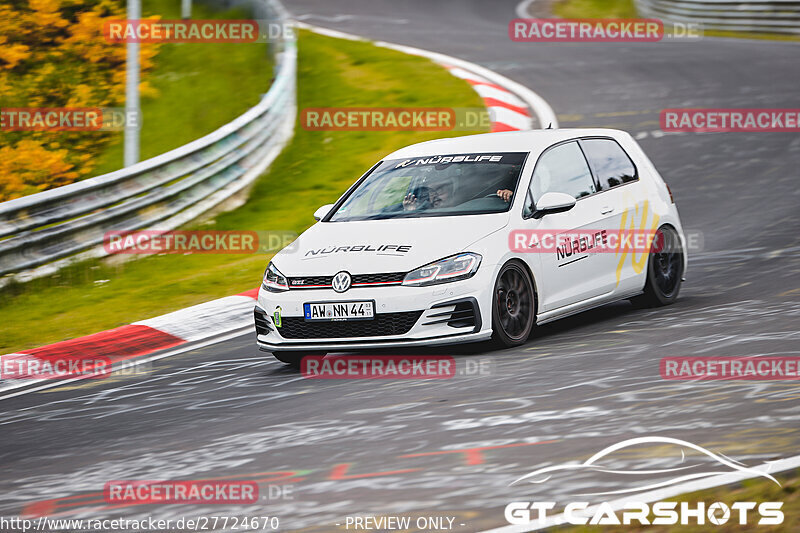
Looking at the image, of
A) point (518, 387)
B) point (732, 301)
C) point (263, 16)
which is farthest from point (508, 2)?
point (518, 387)

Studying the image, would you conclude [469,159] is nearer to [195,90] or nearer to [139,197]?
[139,197]

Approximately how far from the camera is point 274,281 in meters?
8.63

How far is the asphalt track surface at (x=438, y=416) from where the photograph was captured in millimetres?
5516

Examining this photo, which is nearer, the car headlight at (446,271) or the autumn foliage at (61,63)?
the car headlight at (446,271)

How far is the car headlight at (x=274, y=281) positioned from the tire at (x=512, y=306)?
1451 mm

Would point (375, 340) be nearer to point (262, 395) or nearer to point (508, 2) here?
point (262, 395)

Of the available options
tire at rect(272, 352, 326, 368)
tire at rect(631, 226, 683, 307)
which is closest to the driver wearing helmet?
tire at rect(272, 352, 326, 368)

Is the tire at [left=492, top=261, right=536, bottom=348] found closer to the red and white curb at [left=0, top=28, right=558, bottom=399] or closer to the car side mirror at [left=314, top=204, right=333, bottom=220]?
the car side mirror at [left=314, top=204, right=333, bottom=220]

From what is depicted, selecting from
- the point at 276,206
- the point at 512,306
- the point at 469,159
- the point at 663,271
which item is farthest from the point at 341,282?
the point at 276,206

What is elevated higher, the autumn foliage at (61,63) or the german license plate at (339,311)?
the autumn foliage at (61,63)

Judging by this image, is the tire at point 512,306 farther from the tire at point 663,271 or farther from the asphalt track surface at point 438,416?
the tire at point 663,271

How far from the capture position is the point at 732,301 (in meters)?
9.66

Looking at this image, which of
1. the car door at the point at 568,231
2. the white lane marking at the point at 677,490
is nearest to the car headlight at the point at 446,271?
the car door at the point at 568,231

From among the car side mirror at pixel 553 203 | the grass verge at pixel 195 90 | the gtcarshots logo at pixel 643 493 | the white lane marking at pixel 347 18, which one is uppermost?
the white lane marking at pixel 347 18
